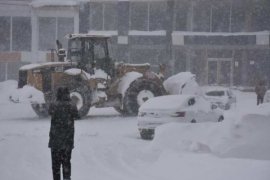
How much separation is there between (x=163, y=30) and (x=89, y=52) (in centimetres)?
2543

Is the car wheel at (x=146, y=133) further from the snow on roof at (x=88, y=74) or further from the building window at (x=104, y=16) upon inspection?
the building window at (x=104, y=16)

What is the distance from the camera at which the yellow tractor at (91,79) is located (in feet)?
73.3

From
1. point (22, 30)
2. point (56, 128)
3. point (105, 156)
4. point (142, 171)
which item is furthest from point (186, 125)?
point (22, 30)

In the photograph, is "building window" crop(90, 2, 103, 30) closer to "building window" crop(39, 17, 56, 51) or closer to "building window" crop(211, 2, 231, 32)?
"building window" crop(39, 17, 56, 51)

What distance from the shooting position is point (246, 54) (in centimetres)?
4712

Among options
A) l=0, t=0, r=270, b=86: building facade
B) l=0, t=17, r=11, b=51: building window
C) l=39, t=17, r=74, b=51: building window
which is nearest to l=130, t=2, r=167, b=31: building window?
l=0, t=0, r=270, b=86: building facade

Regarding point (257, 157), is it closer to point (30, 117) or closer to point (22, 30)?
point (30, 117)

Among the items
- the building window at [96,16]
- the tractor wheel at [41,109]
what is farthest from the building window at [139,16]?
the tractor wheel at [41,109]

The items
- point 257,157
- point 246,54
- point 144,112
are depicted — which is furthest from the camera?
point 246,54

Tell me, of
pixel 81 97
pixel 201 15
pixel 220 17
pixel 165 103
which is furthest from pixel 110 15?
pixel 165 103

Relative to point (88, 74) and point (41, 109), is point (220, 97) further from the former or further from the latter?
point (41, 109)

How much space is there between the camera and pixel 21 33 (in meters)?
49.0

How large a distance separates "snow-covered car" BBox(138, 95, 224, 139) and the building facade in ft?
94.7

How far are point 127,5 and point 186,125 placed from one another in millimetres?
33542
